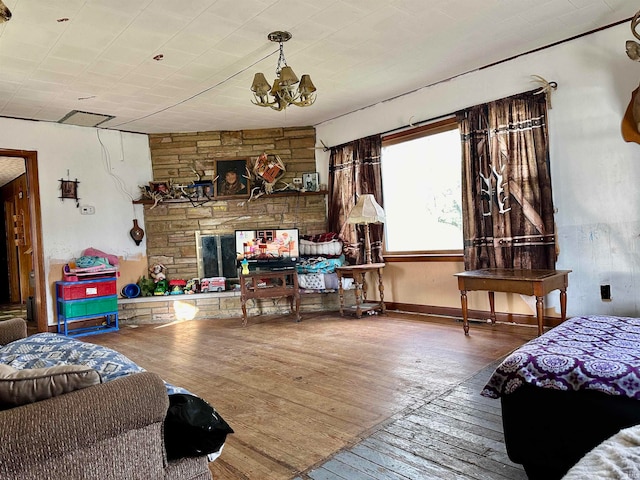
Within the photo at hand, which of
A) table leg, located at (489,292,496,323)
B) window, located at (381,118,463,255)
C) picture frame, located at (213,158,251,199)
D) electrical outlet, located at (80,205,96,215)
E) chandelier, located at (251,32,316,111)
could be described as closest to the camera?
chandelier, located at (251,32,316,111)

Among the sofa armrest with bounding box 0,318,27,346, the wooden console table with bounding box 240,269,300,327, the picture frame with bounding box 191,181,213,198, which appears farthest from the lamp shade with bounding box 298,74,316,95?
the picture frame with bounding box 191,181,213,198

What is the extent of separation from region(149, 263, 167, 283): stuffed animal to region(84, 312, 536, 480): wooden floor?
104 centimetres

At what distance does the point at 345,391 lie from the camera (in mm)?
2740

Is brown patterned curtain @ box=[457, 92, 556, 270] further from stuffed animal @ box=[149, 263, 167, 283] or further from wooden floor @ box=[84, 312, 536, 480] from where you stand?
stuffed animal @ box=[149, 263, 167, 283]

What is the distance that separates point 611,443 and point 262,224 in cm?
522

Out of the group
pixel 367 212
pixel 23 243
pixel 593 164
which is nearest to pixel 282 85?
pixel 367 212

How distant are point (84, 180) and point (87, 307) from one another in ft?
5.24

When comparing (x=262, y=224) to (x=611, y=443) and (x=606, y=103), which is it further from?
(x=611, y=443)

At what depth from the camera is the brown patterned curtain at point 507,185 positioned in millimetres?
3867

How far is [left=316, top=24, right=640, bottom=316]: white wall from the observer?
137 inches

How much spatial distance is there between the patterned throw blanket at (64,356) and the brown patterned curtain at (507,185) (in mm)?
3308

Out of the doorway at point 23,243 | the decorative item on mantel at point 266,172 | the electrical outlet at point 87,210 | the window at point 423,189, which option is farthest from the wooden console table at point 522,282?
the doorway at point 23,243

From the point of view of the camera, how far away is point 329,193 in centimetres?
582

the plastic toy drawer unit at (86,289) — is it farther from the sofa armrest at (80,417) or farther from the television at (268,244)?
the sofa armrest at (80,417)
